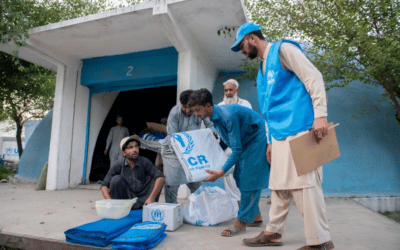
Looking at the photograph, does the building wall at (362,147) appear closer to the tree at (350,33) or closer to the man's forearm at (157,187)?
the tree at (350,33)

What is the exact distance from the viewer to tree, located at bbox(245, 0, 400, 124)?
13.3 feet

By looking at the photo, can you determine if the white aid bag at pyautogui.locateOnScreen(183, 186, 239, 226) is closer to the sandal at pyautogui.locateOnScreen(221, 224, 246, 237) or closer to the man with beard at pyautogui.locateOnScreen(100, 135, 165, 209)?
the sandal at pyautogui.locateOnScreen(221, 224, 246, 237)

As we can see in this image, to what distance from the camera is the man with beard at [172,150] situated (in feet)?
11.1

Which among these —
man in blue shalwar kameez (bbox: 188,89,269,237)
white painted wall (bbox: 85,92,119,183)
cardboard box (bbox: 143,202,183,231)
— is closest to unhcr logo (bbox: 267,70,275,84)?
man in blue shalwar kameez (bbox: 188,89,269,237)

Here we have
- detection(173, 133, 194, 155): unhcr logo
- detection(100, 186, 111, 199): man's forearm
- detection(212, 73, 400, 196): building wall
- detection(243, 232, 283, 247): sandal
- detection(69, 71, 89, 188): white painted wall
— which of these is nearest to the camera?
detection(243, 232, 283, 247): sandal

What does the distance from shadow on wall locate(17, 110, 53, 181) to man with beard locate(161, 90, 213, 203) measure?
5132mm

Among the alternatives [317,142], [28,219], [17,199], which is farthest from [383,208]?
[17,199]

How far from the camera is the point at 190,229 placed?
2934 millimetres

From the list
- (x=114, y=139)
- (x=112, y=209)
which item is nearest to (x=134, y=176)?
(x=112, y=209)

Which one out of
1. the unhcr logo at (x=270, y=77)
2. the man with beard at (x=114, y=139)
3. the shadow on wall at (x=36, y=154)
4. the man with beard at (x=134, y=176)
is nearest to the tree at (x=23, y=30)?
the shadow on wall at (x=36, y=154)

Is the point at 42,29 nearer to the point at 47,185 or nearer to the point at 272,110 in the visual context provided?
the point at 47,185

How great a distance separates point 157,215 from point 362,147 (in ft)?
13.4

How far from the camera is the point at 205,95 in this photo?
2.57m

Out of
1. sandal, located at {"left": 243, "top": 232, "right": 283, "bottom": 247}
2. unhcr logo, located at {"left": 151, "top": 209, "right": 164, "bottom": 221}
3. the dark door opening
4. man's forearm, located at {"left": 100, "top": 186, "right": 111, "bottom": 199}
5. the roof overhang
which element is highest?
the roof overhang
